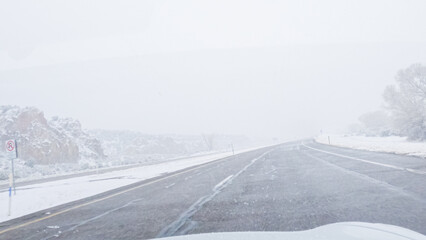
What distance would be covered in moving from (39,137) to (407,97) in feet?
161

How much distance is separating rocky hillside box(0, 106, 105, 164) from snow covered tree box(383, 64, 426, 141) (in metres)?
44.6

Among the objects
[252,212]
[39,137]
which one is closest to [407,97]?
[252,212]

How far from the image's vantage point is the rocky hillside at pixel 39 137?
4138 centimetres

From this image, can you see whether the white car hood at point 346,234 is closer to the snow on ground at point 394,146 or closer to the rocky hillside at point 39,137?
the snow on ground at point 394,146

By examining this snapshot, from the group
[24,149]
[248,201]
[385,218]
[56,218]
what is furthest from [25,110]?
[385,218]

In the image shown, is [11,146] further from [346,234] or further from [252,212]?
[346,234]

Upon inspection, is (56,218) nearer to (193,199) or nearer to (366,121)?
(193,199)

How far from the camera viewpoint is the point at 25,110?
46.5 meters

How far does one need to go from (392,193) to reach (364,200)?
806mm

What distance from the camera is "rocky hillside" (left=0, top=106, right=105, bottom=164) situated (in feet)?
136

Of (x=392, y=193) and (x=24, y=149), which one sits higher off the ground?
(x=24, y=149)

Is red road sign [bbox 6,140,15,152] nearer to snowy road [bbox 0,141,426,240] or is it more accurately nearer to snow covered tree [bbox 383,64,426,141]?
snowy road [bbox 0,141,426,240]

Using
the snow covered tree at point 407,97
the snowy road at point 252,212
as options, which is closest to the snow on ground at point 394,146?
the snow covered tree at point 407,97

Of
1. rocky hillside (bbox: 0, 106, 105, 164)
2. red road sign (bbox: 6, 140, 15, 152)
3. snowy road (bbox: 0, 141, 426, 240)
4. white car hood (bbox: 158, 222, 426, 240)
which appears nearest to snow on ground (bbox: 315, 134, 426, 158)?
snowy road (bbox: 0, 141, 426, 240)
